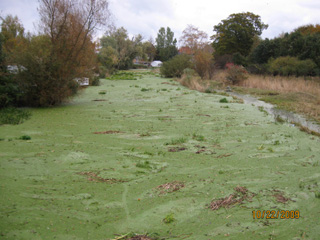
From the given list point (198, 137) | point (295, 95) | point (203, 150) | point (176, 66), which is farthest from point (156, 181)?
point (176, 66)

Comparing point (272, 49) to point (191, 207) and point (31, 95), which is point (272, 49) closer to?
point (31, 95)

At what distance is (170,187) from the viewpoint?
3.84 meters

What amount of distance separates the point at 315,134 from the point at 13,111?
28.6 feet

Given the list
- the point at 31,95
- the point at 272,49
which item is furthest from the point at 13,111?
the point at 272,49

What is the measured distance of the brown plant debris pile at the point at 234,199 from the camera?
132 inches

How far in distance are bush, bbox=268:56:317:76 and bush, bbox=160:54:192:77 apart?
7468 millimetres

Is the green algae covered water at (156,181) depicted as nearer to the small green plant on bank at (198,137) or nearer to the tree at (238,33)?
the small green plant on bank at (198,137)

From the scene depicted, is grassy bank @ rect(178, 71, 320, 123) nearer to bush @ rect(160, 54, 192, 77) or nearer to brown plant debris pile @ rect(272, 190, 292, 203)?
bush @ rect(160, 54, 192, 77)

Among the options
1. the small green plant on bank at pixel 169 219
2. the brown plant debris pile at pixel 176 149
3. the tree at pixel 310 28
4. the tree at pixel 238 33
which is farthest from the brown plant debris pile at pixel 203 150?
the tree at pixel 238 33

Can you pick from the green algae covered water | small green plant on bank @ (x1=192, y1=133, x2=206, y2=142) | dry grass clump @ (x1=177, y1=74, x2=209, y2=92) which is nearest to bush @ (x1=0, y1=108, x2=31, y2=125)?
the green algae covered water

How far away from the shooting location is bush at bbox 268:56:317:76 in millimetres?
20656

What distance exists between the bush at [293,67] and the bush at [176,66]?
294 inches

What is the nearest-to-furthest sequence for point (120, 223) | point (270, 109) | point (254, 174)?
point (120, 223), point (254, 174), point (270, 109)

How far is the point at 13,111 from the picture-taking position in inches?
365
